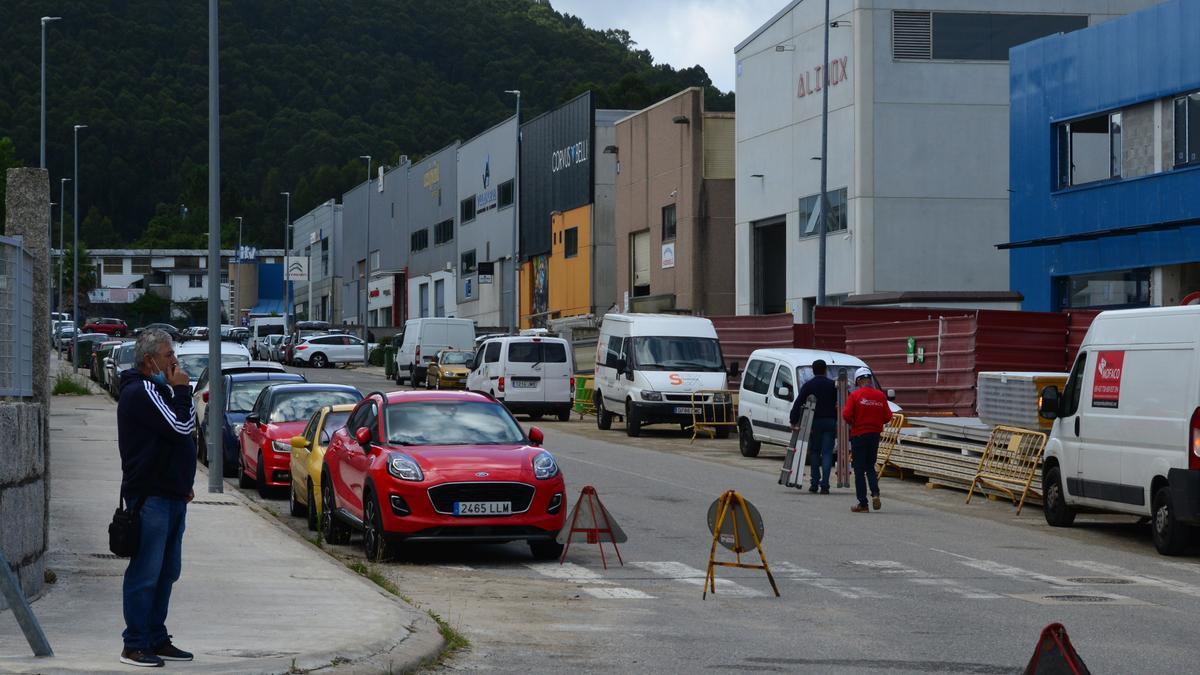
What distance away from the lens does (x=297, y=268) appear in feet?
365

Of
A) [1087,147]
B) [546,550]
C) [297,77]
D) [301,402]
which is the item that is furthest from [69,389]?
[297,77]

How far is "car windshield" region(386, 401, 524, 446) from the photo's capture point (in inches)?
616

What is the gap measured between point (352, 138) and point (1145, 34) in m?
124

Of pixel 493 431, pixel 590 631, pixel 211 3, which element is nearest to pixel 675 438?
pixel 211 3

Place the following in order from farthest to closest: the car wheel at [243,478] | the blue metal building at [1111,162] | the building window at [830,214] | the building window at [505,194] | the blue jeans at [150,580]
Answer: the building window at [505,194]
the building window at [830,214]
the blue metal building at [1111,162]
the car wheel at [243,478]
the blue jeans at [150,580]

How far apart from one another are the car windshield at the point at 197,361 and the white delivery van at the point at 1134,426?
2202 centimetres

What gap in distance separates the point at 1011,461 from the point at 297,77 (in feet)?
433

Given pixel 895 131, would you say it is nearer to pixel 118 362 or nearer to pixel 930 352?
pixel 930 352

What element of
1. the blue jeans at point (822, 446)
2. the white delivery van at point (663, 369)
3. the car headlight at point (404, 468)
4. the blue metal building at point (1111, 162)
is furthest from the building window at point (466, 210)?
the car headlight at point (404, 468)

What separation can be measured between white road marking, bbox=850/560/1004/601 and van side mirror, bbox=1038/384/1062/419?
399cm

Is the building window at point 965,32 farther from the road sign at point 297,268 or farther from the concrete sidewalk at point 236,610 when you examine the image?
the road sign at point 297,268

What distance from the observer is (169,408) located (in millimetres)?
8633

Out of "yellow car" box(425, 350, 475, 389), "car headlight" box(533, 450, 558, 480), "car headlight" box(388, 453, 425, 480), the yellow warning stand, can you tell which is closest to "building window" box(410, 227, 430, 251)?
"yellow car" box(425, 350, 475, 389)

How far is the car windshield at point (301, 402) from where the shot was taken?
22125mm
